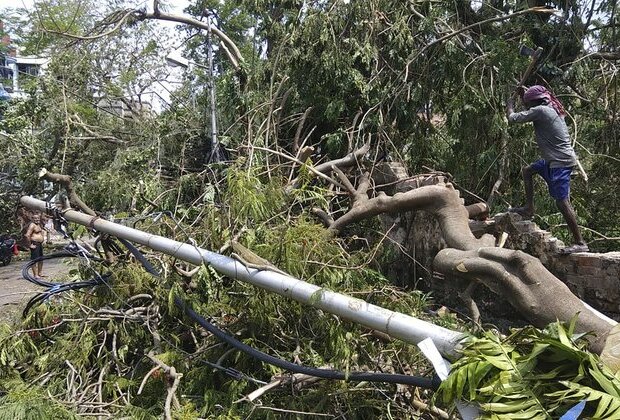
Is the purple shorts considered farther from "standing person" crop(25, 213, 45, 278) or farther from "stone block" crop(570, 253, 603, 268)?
"standing person" crop(25, 213, 45, 278)

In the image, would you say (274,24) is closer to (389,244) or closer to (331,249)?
(389,244)

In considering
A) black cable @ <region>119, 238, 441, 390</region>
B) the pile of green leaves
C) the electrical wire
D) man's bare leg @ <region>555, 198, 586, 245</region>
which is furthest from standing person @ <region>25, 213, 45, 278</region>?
the pile of green leaves

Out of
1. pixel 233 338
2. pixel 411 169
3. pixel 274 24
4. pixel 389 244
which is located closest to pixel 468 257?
pixel 233 338

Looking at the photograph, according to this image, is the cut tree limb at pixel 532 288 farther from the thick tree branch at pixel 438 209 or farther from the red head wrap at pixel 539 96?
the red head wrap at pixel 539 96

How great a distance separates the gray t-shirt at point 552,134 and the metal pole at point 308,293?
2411 millimetres

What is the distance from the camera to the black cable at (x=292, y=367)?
2139mm

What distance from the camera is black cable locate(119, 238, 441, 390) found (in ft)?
7.02

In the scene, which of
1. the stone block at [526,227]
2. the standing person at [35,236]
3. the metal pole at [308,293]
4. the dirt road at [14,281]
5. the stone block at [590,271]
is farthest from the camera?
the standing person at [35,236]

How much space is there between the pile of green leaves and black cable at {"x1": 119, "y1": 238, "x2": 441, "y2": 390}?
0.75ft

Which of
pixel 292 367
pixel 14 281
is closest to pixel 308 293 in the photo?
pixel 292 367

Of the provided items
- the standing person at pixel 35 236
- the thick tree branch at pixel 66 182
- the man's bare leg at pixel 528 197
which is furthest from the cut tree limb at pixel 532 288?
the standing person at pixel 35 236

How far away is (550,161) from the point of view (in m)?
4.15

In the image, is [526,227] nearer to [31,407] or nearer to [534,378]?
[534,378]

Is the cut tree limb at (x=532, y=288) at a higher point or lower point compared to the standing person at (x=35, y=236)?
higher
